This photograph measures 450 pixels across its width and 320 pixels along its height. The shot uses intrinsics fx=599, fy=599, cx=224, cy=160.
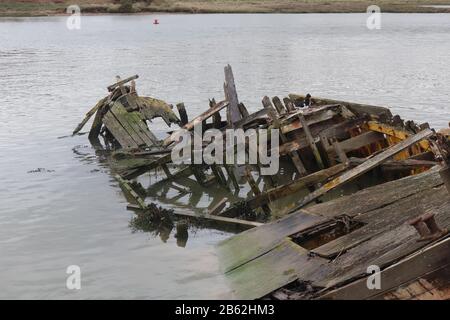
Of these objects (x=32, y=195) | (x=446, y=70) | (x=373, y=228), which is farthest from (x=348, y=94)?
(x=373, y=228)

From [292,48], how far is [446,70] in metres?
15.5

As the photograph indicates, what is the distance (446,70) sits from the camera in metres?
35.0

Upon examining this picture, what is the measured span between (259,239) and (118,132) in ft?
31.3

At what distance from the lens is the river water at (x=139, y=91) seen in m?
10.2

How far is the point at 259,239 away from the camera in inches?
376

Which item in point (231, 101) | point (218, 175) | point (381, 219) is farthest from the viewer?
point (231, 101)

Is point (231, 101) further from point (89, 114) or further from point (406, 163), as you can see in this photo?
point (89, 114)

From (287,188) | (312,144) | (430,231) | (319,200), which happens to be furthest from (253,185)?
(430,231)

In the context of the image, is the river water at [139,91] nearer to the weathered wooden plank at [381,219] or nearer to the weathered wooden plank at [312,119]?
the weathered wooden plank at [381,219]

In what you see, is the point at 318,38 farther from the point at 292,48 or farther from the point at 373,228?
the point at 373,228

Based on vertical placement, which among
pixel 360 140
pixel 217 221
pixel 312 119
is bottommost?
pixel 217 221

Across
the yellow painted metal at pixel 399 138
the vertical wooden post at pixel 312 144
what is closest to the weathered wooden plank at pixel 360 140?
the yellow painted metal at pixel 399 138
